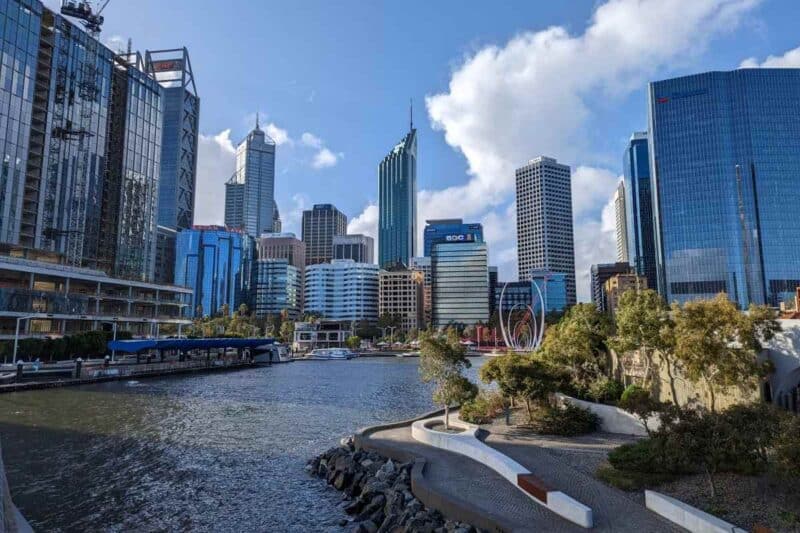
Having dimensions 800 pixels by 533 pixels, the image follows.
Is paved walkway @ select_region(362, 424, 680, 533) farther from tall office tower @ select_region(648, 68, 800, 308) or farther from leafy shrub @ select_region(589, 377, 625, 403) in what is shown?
tall office tower @ select_region(648, 68, 800, 308)

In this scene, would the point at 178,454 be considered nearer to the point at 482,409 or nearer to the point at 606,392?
the point at 482,409

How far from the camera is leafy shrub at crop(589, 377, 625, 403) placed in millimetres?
36219

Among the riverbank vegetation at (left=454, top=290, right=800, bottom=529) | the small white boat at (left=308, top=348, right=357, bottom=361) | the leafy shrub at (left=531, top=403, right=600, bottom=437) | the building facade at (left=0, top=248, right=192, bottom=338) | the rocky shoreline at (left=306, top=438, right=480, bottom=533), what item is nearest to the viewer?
the riverbank vegetation at (left=454, top=290, right=800, bottom=529)

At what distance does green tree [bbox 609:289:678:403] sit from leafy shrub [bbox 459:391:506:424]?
9.04 m

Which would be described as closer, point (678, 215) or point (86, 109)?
point (86, 109)

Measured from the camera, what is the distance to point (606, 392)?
36.5 metres

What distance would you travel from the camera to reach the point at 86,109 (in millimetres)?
122438

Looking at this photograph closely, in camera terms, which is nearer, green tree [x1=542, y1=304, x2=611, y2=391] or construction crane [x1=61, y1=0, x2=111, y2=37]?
green tree [x1=542, y1=304, x2=611, y2=391]

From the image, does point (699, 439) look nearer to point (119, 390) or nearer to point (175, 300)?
point (119, 390)

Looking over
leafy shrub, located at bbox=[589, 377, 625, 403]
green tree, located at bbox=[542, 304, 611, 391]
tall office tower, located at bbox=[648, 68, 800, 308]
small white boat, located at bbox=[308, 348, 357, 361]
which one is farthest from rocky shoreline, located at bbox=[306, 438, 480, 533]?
tall office tower, located at bbox=[648, 68, 800, 308]

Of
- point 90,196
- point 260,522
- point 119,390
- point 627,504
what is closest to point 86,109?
point 90,196

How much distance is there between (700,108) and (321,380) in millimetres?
157879

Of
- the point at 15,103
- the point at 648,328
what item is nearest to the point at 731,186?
the point at 648,328

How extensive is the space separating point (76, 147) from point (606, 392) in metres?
128
